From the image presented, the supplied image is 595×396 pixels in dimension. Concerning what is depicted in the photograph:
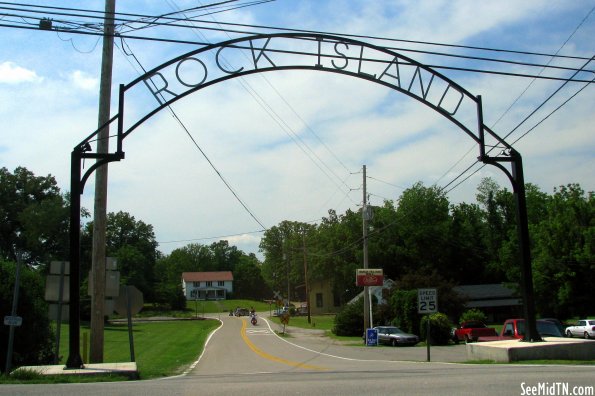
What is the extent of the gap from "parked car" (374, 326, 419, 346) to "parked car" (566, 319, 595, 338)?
12.4 m

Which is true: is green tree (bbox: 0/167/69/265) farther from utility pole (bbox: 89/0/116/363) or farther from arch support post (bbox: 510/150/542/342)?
arch support post (bbox: 510/150/542/342)

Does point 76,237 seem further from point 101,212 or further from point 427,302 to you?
point 427,302

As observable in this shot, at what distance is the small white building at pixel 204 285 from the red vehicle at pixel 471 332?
325 feet

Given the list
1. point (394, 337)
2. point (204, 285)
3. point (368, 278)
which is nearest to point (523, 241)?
point (394, 337)

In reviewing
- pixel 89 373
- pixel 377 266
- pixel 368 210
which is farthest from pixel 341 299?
A: pixel 89 373

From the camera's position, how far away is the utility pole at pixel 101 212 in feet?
51.2

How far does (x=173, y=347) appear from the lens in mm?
40250

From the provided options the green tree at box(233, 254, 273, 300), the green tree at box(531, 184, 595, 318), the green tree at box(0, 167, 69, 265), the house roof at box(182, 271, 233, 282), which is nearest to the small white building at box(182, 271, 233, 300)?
the house roof at box(182, 271, 233, 282)

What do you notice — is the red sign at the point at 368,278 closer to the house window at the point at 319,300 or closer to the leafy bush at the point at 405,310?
the leafy bush at the point at 405,310

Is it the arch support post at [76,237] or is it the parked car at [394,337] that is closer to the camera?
the arch support post at [76,237]

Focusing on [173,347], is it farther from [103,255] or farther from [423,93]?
[423,93]

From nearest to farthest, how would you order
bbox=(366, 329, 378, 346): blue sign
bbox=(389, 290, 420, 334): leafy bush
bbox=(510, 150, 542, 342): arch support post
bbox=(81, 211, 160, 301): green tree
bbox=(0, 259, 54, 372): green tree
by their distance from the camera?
1. bbox=(510, 150, 542, 342): arch support post
2. bbox=(0, 259, 54, 372): green tree
3. bbox=(366, 329, 378, 346): blue sign
4. bbox=(389, 290, 420, 334): leafy bush
5. bbox=(81, 211, 160, 301): green tree

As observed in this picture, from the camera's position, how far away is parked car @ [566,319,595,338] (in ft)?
134

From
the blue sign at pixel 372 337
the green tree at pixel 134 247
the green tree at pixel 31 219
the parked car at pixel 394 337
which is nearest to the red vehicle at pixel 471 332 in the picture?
the parked car at pixel 394 337
